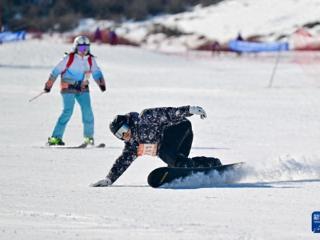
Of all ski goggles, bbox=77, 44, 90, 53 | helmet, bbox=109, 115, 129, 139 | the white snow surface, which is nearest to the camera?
the white snow surface

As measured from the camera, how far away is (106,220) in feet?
30.6

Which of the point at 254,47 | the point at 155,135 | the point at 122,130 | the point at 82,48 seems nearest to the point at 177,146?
the point at 155,135

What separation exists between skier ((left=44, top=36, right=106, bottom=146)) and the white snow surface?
38cm

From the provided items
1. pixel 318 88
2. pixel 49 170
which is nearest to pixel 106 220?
pixel 49 170

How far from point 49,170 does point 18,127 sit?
5.88 meters

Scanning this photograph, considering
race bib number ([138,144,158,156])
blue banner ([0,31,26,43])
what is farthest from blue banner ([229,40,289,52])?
race bib number ([138,144,158,156])

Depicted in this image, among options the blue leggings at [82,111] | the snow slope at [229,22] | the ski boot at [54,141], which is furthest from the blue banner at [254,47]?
the ski boot at [54,141]

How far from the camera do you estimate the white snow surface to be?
9117mm

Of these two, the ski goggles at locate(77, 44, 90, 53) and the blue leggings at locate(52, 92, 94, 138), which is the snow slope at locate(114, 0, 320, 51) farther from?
the ski goggles at locate(77, 44, 90, 53)

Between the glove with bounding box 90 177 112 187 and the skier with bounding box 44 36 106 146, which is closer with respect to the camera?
the glove with bounding box 90 177 112 187

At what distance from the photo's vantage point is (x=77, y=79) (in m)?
15.9

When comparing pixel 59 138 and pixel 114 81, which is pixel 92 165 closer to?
pixel 59 138

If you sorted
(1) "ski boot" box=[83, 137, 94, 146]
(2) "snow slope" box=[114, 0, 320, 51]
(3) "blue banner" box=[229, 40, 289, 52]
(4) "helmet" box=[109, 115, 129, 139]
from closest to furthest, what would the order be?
(4) "helmet" box=[109, 115, 129, 139]
(1) "ski boot" box=[83, 137, 94, 146]
(3) "blue banner" box=[229, 40, 289, 52]
(2) "snow slope" box=[114, 0, 320, 51]

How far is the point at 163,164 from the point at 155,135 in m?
2.37
